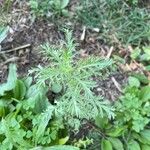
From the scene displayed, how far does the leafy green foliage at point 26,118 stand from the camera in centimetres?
285

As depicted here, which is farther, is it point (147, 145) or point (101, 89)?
point (101, 89)

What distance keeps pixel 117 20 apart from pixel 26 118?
1207 millimetres

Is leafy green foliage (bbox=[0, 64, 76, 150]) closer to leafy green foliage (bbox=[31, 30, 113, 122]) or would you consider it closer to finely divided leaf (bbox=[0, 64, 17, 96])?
finely divided leaf (bbox=[0, 64, 17, 96])

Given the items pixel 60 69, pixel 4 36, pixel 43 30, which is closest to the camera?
pixel 60 69

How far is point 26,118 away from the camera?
9.89 feet

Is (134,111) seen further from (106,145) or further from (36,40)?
(36,40)

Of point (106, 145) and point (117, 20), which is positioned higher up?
point (117, 20)

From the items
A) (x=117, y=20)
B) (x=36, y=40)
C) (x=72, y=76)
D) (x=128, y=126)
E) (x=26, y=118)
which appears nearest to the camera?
(x=72, y=76)

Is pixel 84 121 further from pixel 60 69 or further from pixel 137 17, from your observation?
pixel 137 17

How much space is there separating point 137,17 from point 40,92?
1132 millimetres

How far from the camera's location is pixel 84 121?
10.4 ft

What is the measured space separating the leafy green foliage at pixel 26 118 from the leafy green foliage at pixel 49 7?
23.8 inches

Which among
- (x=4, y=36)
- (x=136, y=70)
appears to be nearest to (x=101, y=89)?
(x=136, y=70)

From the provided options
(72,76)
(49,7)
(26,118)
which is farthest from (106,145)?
(49,7)
